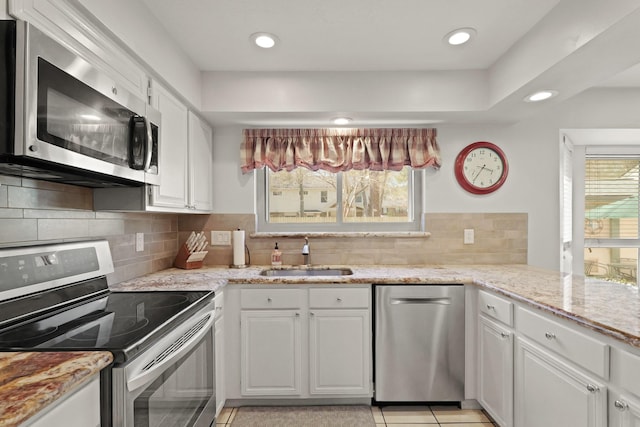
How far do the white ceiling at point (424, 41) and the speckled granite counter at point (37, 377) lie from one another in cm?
157

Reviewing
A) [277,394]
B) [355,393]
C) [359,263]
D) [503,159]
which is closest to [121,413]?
[277,394]

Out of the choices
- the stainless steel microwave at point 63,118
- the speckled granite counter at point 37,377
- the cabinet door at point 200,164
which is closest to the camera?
the speckled granite counter at point 37,377

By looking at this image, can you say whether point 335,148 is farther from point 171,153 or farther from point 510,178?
point 510,178

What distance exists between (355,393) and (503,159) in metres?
2.10

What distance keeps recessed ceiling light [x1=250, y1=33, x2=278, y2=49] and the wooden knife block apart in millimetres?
1502

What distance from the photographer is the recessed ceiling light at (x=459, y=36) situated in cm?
188

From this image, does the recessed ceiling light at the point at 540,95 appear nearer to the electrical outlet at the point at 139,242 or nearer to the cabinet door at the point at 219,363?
the cabinet door at the point at 219,363

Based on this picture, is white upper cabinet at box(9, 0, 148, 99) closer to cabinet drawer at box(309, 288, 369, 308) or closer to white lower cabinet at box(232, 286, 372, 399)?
white lower cabinet at box(232, 286, 372, 399)

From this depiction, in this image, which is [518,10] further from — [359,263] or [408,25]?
[359,263]

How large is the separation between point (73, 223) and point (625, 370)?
7.43 feet

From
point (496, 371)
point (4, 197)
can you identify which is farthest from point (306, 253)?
point (4, 197)

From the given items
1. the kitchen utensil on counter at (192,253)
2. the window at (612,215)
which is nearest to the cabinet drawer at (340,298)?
the kitchen utensil on counter at (192,253)

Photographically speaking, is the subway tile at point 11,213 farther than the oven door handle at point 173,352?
Yes

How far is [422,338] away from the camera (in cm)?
217
